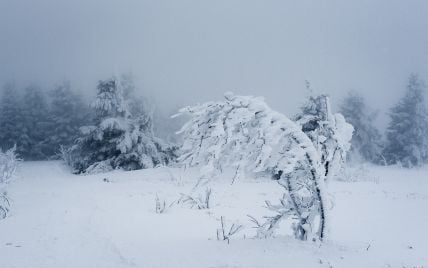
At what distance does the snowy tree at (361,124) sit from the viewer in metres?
47.9

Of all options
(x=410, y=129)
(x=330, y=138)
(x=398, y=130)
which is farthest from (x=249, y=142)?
(x=398, y=130)

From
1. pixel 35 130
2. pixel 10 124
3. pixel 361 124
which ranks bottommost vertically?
pixel 35 130

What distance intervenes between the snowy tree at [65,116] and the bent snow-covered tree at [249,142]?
1664 inches

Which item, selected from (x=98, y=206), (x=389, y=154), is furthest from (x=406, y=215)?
(x=389, y=154)

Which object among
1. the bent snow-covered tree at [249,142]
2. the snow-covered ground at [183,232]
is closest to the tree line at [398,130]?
the snow-covered ground at [183,232]

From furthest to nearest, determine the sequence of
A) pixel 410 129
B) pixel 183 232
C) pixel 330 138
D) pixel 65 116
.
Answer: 1. pixel 65 116
2. pixel 410 129
3. pixel 183 232
4. pixel 330 138

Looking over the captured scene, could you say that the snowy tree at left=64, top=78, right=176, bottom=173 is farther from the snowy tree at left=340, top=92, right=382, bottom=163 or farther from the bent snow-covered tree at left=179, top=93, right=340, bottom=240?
the snowy tree at left=340, top=92, right=382, bottom=163

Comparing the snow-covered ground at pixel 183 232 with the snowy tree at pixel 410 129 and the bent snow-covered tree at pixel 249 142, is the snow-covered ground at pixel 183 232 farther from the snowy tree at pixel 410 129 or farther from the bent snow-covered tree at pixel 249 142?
the snowy tree at pixel 410 129

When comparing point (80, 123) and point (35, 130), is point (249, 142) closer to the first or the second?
point (80, 123)

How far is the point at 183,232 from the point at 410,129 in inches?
1573

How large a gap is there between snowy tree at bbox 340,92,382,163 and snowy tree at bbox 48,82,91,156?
102 feet

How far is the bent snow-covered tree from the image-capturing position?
23.7 feet

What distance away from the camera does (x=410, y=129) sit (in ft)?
144

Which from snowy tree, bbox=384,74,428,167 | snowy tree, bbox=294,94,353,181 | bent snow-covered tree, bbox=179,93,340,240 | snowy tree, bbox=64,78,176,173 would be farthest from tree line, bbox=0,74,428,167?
bent snow-covered tree, bbox=179,93,340,240
